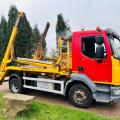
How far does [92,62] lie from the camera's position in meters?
7.30

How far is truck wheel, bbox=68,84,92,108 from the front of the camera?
24.3ft

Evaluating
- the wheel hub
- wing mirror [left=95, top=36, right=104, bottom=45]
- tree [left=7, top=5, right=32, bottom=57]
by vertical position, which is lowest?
the wheel hub

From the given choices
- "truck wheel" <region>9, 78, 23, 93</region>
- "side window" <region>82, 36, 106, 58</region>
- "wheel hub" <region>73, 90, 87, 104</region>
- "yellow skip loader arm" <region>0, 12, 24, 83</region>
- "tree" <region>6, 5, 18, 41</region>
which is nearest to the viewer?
"side window" <region>82, 36, 106, 58</region>

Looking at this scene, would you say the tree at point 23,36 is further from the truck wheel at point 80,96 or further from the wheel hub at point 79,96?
the wheel hub at point 79,96

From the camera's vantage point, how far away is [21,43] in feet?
80.6

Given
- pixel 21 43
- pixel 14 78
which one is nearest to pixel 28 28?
pixel 21 43

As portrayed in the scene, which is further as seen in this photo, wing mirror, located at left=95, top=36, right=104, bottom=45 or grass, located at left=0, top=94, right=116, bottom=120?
wing mirror, located at left=95, top=36, right=104, bottom=45

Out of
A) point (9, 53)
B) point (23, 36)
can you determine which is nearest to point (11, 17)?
point (23, 36)

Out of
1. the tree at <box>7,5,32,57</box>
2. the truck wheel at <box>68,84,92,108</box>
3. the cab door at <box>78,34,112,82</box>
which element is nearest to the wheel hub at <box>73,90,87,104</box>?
the truck wheel at <box>68,84,92,108</box>

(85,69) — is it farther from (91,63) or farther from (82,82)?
(82,82)

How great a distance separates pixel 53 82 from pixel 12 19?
67.4ft

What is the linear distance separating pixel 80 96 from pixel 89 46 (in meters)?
1.61

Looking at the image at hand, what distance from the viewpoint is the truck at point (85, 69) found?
7.00 meters

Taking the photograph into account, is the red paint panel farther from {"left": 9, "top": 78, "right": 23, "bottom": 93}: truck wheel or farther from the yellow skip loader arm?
the yellow skip loader arm
